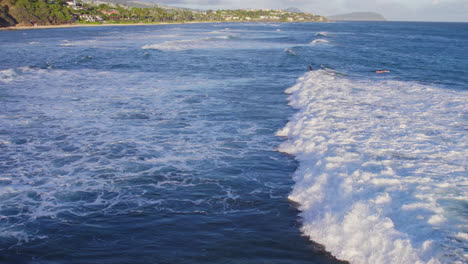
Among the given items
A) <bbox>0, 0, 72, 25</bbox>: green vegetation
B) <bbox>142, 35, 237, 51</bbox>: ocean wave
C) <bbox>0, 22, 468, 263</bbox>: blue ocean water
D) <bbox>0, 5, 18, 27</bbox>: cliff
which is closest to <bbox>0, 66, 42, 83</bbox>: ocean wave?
<bbox>0, 22, 468, 263</bbox>: blue ocean water

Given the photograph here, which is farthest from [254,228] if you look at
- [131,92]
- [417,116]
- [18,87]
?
[18,87]

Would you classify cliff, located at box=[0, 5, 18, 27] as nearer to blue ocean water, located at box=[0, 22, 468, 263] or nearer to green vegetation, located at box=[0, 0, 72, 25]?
green vegetation, located at box=[0, 0, 72, 25]

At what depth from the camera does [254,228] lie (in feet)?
22.5

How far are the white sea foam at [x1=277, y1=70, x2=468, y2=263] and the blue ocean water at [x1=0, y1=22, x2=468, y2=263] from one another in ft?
0.12

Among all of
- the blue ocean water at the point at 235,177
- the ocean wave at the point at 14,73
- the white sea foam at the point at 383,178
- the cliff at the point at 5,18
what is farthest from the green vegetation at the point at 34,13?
the white sea foam at the point at 383,178

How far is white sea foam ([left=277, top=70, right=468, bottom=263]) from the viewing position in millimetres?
5957

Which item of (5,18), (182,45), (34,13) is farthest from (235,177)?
(34,13)

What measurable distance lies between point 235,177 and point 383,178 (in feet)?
11.8

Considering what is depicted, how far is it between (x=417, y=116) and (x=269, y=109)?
6.15 meters

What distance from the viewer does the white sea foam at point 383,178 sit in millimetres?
5957

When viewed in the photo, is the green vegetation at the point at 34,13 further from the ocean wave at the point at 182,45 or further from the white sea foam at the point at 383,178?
the white sea foam at the point at 383,178

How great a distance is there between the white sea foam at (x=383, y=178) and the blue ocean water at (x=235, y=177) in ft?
0.12

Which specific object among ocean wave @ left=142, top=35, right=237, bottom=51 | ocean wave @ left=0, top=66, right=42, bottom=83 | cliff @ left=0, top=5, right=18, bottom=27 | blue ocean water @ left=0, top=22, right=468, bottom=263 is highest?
cliff @ left=0, top=5, right=18, bottom=27

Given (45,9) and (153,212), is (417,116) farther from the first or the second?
(45,9)
